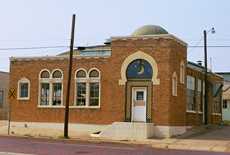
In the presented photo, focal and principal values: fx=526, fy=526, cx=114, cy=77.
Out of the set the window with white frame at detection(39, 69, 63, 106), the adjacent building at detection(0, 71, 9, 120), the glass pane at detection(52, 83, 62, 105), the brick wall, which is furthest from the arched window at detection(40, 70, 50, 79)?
the adjacent building at detection(0, 71, 9, 120)

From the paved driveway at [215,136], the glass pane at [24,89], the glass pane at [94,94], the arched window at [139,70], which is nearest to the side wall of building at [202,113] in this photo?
the paved driveway at [215,136]

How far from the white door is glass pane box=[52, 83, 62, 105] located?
22.4 ft

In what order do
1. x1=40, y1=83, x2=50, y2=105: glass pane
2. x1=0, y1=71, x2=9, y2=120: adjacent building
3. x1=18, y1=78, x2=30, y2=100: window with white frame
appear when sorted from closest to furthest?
1. x1=40, y1=83, x2=50, y2=105: glass pane
2. x1=18, y1=78, x2=30, y2=100: window with white frame
3. x1=0, y1=71, x2=9, y2=120: adjacent building

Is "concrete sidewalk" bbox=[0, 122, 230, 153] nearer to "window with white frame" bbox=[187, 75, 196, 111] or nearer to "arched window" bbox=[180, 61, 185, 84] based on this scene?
"window with white frame" bbox=[187, 75, 196, 111]

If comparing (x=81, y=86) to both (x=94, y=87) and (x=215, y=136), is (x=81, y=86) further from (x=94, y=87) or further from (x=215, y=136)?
(x=215, y=136)

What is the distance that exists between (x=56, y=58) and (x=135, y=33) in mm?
6564

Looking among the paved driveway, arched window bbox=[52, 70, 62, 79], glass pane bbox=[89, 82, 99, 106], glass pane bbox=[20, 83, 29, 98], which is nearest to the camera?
the paved driveway

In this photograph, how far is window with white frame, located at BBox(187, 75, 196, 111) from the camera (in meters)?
40.8

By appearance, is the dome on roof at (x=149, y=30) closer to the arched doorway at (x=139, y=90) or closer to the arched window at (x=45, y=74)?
the arched doorway at (x=139, y=90)

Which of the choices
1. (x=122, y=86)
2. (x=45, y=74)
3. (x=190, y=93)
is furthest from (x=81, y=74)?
(x=190, y=93)

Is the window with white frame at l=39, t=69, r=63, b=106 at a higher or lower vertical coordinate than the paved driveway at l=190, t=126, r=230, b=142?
higher

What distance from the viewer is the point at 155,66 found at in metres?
35.9

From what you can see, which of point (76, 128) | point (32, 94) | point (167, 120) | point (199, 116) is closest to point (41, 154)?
point (167, 120)

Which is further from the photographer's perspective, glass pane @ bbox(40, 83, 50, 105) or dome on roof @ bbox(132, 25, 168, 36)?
glass pane @ bbox(40, 83, 50, 105)
